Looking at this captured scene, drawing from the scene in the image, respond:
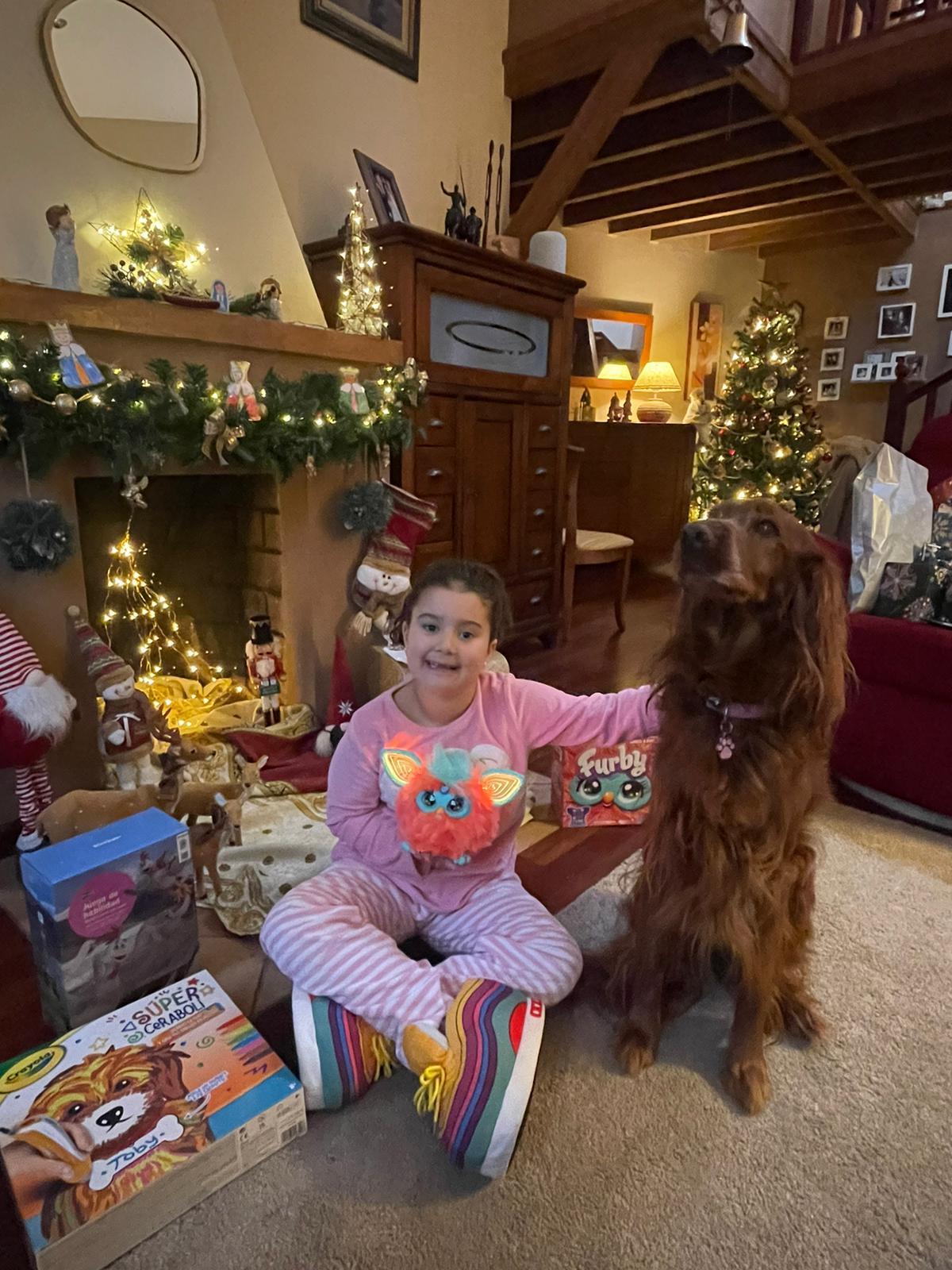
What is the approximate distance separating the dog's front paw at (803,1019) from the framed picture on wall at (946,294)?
5674 millimetres

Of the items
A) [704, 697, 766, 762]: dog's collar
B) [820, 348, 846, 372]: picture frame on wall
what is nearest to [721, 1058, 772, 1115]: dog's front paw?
[704, 697, 766, 762]: dog's collar

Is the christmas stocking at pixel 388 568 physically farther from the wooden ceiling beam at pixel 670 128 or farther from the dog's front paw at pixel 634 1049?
the wooden ceiling beam at pixel 670 128

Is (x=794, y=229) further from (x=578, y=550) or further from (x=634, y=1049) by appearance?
(x=634, y=1049)

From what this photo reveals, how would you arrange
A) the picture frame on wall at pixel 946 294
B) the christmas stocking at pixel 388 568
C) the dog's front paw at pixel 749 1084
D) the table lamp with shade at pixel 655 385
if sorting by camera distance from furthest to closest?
the picture frame on wall at pixel 946 294 → the table lamp with shade at pixel 655 385 → the christmas stocking at pixel 388 568 → the dog's front paw at pixel 749 1084

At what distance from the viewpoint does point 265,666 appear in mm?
2328

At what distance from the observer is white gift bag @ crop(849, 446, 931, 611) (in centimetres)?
216

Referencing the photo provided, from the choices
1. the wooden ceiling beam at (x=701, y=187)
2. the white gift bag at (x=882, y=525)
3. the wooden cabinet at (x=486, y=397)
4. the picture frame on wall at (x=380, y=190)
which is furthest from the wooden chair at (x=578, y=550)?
the wooden ceiling beam at (x=701, y=187)

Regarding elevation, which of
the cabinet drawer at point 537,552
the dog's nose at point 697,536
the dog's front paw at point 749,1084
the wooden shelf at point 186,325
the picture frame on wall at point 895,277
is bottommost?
the dog's front paw at point 749,1084

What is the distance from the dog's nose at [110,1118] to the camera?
0.97m

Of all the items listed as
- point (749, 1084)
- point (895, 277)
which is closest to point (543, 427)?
point (749, 1084)

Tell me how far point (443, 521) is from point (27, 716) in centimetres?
163

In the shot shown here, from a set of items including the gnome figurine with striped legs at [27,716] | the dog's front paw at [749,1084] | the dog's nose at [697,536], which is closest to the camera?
the dog's nose at [697,536]

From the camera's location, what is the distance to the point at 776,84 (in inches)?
127

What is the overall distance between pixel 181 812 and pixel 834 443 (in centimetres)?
433
